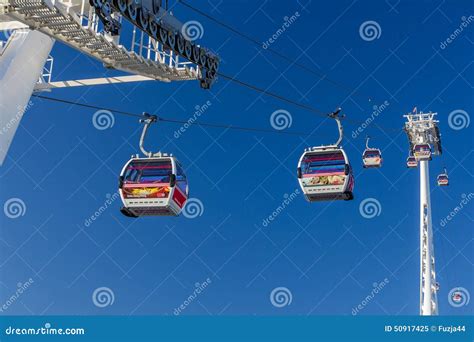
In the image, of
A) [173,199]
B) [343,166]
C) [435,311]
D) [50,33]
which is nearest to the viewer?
[50,33]

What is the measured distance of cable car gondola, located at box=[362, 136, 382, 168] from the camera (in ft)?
108

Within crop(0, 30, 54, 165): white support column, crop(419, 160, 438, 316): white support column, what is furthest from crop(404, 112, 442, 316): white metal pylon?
crop(0, 30, 54, 165): white support column

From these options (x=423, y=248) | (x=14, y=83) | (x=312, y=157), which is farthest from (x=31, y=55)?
(x=423, y=248)

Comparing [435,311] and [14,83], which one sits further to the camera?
[435,311]

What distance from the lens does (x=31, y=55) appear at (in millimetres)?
17953

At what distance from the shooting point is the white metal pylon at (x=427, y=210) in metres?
31.8

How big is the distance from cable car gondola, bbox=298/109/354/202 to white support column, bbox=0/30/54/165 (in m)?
7.88

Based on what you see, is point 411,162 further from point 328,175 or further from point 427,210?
point 328,175

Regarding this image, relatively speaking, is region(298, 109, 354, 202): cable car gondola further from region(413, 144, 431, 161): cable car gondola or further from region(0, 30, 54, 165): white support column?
region(413, 144, 431, 161): cable car gondola

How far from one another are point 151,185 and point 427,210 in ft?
73.7

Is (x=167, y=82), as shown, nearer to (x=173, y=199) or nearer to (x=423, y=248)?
(x=173, y=199)

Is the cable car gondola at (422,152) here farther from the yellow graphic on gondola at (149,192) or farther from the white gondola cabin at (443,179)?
the yellow graphic on gondola at (149,192)

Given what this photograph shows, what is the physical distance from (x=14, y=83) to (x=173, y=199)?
524cm

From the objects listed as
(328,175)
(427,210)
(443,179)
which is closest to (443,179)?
(443,179)
